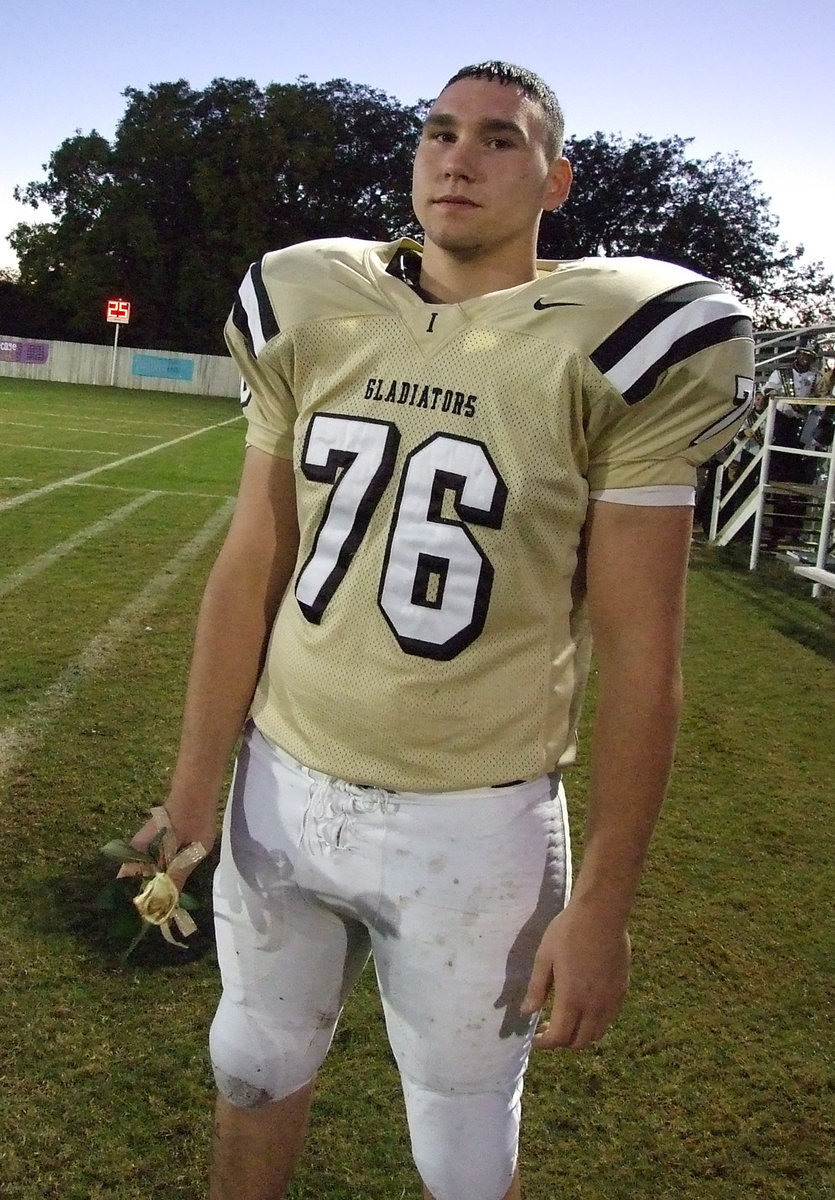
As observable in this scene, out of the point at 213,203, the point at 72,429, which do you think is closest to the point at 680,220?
the point at 213,203

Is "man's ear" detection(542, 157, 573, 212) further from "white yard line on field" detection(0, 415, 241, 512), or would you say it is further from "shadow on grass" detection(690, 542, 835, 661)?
"white yard line on field" detection(0, 415, 241, 512)

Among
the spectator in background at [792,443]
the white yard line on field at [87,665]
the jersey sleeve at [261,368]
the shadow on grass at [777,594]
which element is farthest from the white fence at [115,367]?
the jersey sleeve at [261,368]

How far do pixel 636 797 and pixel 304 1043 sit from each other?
0.63 metres

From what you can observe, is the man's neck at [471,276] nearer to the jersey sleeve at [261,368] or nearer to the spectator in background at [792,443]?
the jersey sleeve at [261,368]

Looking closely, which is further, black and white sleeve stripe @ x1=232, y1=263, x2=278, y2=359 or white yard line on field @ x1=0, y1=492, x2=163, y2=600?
white yard line on field @ x1=0, y1=492, x2=163, y2=600

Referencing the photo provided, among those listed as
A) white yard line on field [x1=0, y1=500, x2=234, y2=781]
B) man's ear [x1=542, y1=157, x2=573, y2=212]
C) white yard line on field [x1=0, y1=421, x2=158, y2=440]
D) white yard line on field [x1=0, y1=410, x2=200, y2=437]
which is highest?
white yard line on field [x1=0, y1=410, x2=200, y2=437]

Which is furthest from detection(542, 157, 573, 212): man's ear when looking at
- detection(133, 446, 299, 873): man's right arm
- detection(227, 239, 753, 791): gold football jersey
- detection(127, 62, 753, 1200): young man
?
detection(133, 446, 299, 873): man's right arm

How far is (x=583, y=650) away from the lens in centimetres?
149

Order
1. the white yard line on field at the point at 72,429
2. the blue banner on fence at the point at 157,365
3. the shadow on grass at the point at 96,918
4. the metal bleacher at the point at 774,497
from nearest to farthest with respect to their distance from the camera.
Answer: the shadow on grass at the point at 96,918 → the metal bleacher at the point at 774,497 → the white yard line on field at the point at 72,429 → the blue banner on fence at the point at 157,365

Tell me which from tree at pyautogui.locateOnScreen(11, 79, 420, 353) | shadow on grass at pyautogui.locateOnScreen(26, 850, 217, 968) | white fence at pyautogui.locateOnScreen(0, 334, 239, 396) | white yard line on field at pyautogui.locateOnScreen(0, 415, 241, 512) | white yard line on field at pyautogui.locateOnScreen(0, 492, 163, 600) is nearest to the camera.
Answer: shadow on grass at pyautogui.locateOnScreen(26, 850, 217, 968)

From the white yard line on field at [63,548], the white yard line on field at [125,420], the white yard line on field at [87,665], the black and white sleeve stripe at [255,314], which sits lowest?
the white yard line on field at [87,665]

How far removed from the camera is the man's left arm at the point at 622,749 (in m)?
1.30

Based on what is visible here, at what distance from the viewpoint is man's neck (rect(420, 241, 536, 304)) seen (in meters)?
1.43

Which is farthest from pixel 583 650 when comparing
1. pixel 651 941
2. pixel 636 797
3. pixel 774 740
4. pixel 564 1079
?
pixel 774 740
